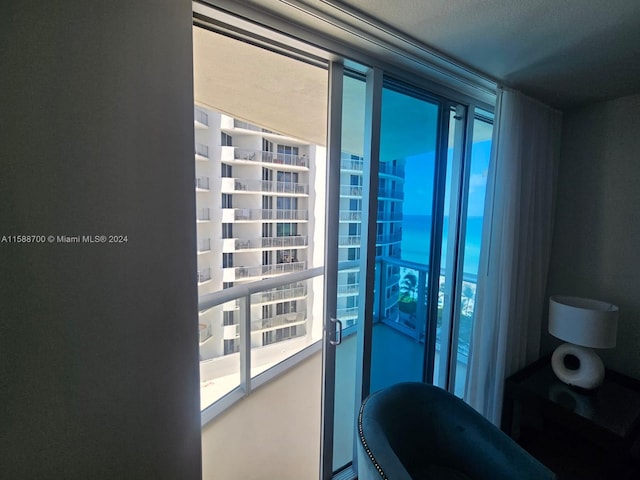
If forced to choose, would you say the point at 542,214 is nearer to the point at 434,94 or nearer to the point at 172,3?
the point at 434,94

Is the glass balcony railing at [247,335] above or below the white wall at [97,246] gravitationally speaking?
below

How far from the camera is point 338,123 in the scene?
138cm

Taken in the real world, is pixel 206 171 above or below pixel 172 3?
below

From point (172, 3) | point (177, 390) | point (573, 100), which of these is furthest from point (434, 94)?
point (177, 390)

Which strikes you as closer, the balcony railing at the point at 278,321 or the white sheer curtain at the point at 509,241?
the white sheer curtain at the point at 509,241

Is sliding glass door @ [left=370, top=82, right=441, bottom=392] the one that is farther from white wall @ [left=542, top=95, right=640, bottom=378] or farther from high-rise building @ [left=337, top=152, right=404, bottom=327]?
white wall @ [left=542, top=95, right=640, bottom=378]

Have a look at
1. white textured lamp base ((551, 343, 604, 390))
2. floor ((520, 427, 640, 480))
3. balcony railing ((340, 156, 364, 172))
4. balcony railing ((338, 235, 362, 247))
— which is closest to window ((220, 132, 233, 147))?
balcony railing ((340, 156, 364, 172))

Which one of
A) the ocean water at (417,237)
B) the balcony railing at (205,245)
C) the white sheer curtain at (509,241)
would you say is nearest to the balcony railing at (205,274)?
the balcony railing at (205,245)

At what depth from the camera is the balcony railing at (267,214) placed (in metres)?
2.92

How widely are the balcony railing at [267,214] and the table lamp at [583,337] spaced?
2.16m

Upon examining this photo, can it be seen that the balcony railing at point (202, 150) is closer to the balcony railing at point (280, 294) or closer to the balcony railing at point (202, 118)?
the balcony railing at point (202, 118)

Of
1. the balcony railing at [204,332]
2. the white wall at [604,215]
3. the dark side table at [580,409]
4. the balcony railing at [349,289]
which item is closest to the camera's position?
the dark side table at [580,409]

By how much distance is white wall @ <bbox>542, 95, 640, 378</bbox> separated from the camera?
6.30ft

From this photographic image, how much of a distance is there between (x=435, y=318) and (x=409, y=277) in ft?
1.27
